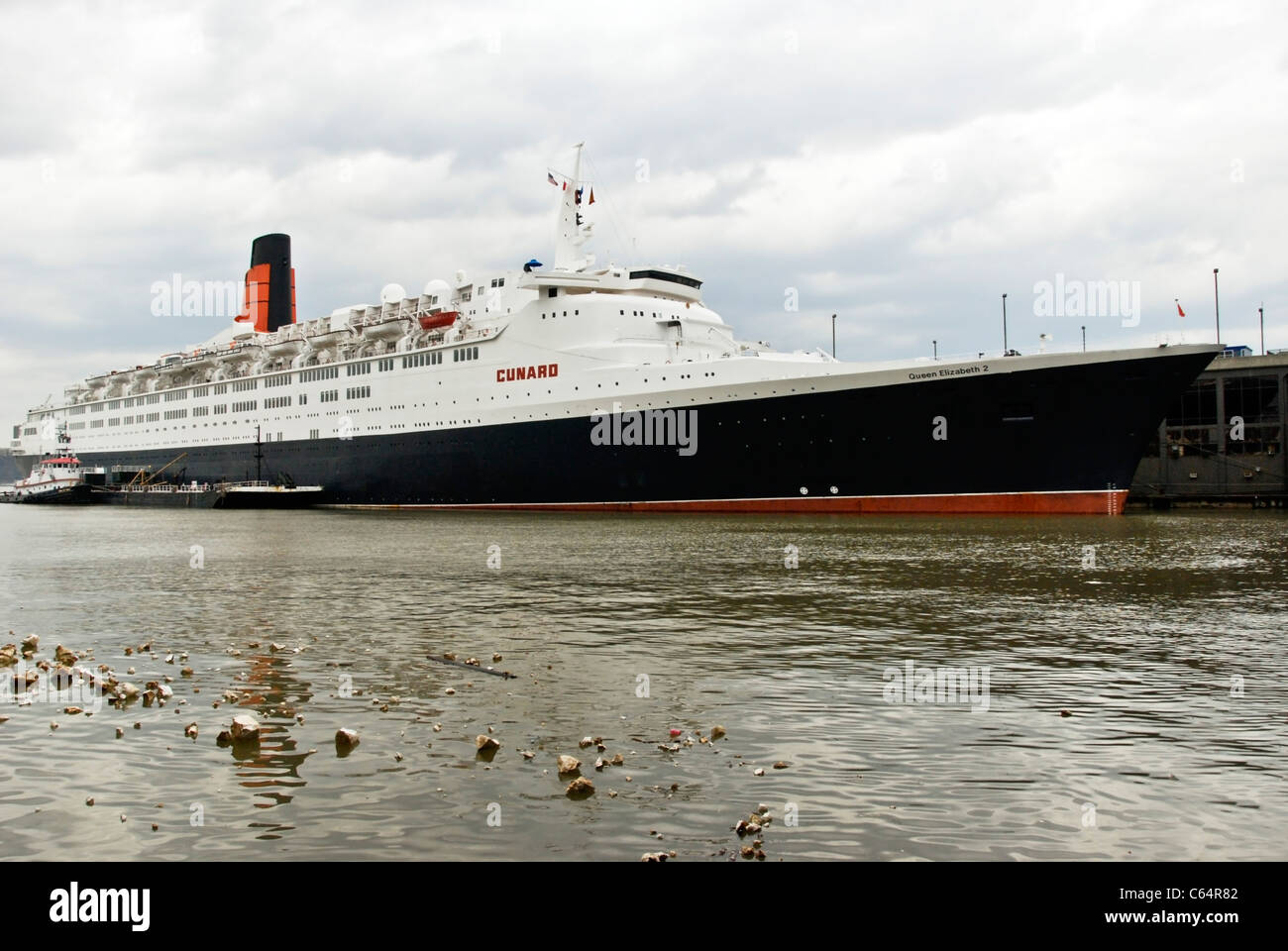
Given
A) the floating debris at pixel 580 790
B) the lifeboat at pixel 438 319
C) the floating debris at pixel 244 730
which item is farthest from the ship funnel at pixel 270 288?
the floating debris at pixel 580 790

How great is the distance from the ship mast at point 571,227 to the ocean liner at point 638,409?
4.1 inches

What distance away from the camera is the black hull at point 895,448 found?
113 ft

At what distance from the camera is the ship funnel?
72.5 meters

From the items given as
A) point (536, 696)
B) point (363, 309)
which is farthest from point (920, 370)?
point (363, 309)

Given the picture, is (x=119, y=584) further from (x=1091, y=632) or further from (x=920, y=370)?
(x=920, y=370)

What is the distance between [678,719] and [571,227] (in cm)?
4514

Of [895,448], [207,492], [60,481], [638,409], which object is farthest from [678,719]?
[60,481]

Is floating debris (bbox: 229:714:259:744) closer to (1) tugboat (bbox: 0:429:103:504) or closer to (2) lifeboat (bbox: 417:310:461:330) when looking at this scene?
(2) lifeboat (bbox: 417:310:461:330)

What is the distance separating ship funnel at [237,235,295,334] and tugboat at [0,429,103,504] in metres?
20.6

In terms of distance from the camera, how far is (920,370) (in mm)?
35812

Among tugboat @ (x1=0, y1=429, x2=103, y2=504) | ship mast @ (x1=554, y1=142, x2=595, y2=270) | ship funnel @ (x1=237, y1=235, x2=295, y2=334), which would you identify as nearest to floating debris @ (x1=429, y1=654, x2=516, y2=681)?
ship mast @ (x1=554, y1=142, x2=595, y2=270)

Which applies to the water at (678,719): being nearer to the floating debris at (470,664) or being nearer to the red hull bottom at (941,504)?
the floating debris at (470,664)
